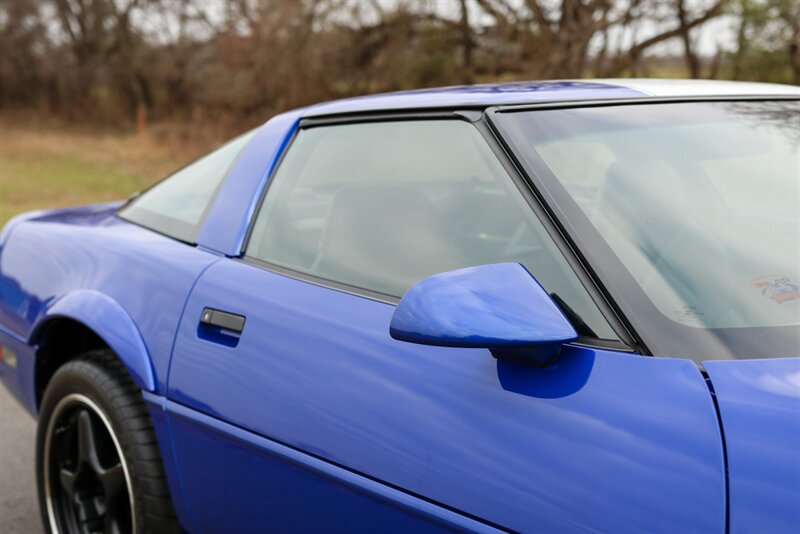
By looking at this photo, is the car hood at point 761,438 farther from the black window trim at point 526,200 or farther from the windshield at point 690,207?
the black window trim at point 526,200

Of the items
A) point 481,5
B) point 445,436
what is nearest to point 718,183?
point 445,436

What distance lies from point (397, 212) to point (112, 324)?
87cm

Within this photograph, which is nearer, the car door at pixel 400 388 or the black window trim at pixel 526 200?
the car door at pixel 400 388

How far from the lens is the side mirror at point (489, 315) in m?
1.34

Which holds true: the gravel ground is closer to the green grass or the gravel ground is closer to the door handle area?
the door handle area

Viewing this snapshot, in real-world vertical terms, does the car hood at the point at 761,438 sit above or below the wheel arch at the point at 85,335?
above

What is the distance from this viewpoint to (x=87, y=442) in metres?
2.36

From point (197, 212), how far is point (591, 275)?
1.37m

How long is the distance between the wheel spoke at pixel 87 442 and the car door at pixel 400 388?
41 centimetres

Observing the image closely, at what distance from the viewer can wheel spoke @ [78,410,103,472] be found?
2346mm

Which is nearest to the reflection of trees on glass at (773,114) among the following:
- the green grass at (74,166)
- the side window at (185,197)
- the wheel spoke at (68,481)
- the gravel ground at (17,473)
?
the side window at (185,197)

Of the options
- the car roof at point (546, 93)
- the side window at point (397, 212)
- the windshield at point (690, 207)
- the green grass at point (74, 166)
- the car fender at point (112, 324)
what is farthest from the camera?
the green grass at point (74, 166)

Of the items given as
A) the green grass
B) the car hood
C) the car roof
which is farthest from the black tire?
the green grass

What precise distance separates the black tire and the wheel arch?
0.31 feet
